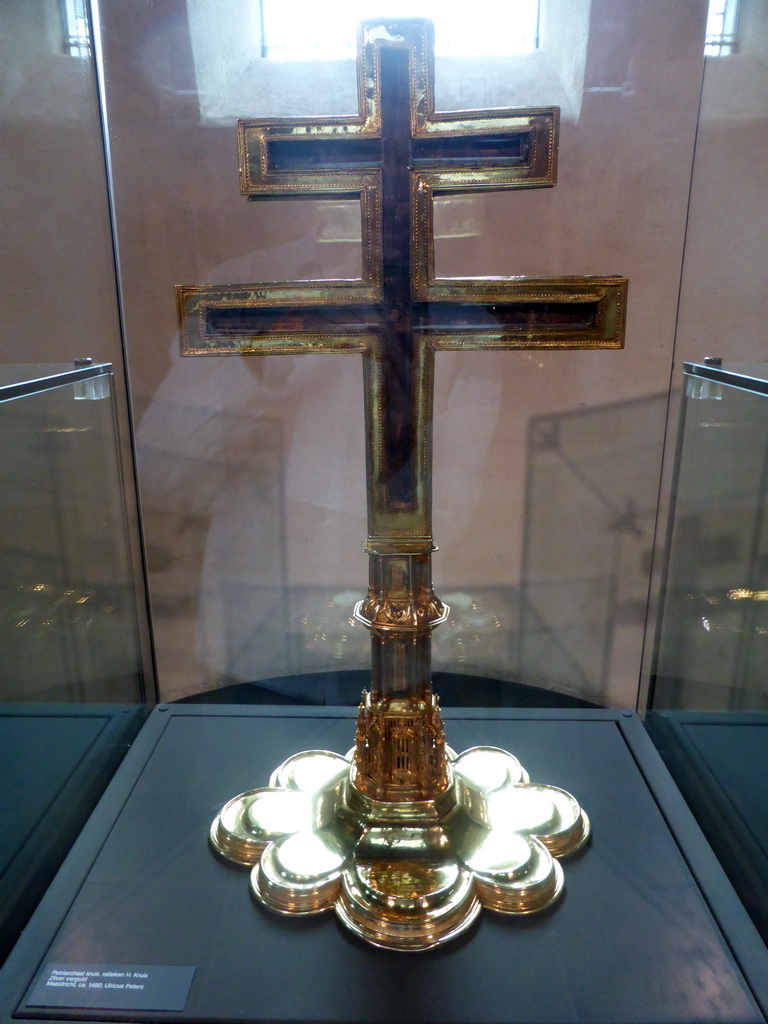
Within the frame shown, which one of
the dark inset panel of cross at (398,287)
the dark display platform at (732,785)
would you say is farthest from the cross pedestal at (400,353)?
the dark display platform at (732,785)

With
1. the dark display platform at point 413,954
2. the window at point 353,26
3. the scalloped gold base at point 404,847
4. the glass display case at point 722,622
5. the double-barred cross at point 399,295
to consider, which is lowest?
the dark display platform at point 413,954

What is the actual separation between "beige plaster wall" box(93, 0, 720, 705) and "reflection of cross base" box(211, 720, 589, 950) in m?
0.62

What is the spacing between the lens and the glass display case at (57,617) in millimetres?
1371

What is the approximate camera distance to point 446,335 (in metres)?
1.33

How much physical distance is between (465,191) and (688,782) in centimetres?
136

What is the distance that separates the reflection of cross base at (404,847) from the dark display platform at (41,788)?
0.34 m

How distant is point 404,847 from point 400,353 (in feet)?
3.00

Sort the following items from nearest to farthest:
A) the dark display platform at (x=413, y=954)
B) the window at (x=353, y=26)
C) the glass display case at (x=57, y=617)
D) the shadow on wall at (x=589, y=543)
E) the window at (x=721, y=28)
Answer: the dark display platform at (x=413, y=954) < the glass display case at (x=57, y=617) < the window at (x=353, y=26) < the window at (x=721, y=28) < the shadow on wall at (x=589, y=543)

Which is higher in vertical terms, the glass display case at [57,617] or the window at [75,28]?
the window at [75,28]

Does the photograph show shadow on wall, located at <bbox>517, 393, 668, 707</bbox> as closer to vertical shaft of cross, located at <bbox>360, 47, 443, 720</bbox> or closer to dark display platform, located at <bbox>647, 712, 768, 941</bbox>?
dark display platform, located at <bbox>647, 712, 768, 941</bbox>

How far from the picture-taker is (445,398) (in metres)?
2.10

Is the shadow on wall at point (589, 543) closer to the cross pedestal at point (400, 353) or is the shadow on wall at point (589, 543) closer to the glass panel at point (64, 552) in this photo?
the cross pedestal at point (400, 353)

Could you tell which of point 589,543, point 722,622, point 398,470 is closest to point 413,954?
point 398,470

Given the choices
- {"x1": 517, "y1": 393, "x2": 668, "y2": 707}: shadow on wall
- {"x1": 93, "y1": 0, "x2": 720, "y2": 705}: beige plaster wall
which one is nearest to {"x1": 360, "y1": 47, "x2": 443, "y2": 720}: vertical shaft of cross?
{"x1": 93, "y1": 0, "x2": 720, "y2": 705}: beige plaster wall
